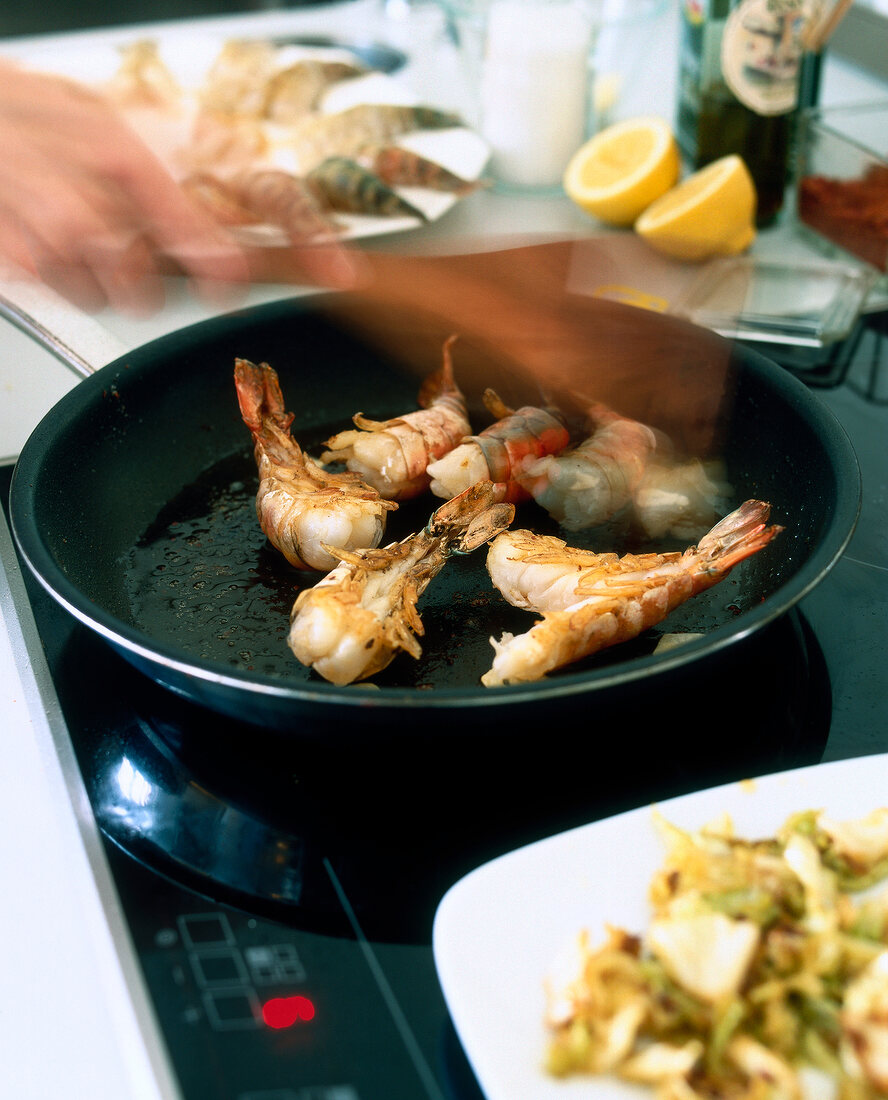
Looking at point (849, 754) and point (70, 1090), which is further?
point (849, 754)

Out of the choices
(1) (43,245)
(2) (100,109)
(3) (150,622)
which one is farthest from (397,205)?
(3) (150,622)

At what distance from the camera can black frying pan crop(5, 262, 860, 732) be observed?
91cm

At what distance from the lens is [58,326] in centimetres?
148

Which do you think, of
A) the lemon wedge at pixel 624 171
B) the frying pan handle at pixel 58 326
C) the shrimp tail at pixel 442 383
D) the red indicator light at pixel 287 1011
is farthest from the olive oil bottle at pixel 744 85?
the red indicator light at pixel 287 1011

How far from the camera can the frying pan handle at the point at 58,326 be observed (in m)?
1.43

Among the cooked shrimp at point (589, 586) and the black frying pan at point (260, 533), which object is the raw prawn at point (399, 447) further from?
the cooked shrimp at point (589, 586)

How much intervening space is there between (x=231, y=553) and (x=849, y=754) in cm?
79

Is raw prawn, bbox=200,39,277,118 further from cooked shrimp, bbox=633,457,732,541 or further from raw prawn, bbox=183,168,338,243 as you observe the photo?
cooked shrimp, bbox=633,457,732,541

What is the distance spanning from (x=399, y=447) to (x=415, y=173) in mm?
1068

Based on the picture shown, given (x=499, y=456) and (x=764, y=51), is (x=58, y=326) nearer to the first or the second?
(x=499, y=456)

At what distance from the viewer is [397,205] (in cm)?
212

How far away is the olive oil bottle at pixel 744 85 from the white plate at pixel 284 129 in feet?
1.59

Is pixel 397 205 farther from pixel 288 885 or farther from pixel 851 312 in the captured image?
pixel 288 885

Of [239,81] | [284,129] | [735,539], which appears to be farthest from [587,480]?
[239,81]
